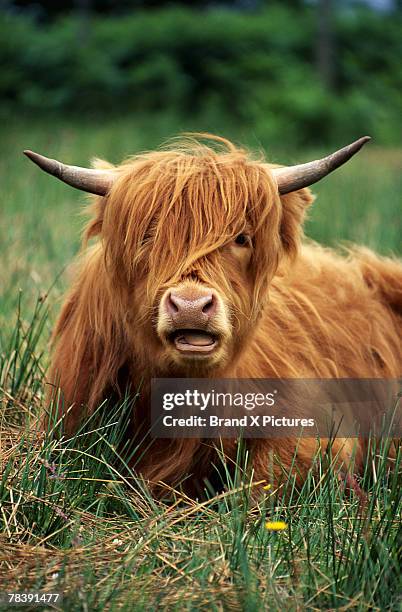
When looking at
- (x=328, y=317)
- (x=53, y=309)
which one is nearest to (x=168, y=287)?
(x=328, y=317)

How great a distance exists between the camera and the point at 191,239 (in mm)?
3201

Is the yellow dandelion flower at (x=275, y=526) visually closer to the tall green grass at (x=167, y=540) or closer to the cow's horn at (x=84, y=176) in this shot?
the tall green grass at (x=167, y=540)

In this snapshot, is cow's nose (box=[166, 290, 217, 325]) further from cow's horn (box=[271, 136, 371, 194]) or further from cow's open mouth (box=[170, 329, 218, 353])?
cow's horn (box=[271, 136, 371, 194])

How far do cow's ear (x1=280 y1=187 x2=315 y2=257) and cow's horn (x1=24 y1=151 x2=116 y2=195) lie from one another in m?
0.67

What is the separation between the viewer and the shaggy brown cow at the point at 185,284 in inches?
123

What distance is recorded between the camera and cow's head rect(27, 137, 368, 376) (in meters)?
3.08

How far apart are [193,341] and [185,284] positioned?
0.18 meters

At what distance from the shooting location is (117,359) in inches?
137

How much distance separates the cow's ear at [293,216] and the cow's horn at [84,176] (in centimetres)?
67

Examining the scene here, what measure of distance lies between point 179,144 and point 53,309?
1.63 meters

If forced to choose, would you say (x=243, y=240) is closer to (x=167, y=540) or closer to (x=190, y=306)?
(x=190, y=306)

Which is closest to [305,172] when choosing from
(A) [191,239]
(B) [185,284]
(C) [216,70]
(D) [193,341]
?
(A) [191,239]
